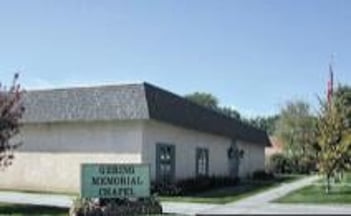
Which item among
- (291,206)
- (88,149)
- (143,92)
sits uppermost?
(143,92)

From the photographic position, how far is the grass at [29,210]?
21953 mm

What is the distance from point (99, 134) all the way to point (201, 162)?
8.42 m

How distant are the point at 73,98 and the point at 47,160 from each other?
3.05 metres

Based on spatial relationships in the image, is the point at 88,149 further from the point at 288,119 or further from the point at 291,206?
the point at 288,119

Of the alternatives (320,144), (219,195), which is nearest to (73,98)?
(219,195)

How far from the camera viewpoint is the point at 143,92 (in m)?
30.8

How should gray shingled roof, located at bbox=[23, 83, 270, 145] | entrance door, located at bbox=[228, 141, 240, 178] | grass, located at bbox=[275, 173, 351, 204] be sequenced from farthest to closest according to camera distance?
entrance door, located at bbox=[228, 141, 240, 178] < gray shingled roof, located at bbox=[23, 83, 270, 145] < grass, located at bbox=[275, 173, 351, 204]

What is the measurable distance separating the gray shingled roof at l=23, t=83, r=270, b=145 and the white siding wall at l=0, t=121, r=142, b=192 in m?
0.58

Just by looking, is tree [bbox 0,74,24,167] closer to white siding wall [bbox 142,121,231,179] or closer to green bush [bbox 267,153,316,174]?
white siding wall [bbox 142,121,231,179]

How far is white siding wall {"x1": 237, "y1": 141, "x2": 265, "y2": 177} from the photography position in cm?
4941

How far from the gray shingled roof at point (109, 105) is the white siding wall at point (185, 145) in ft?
1.87

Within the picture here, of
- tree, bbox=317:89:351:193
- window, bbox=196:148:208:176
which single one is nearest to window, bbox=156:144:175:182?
window, bbox=196:148:208:176

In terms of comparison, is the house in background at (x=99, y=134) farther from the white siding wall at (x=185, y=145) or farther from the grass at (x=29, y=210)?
the grass at (x=29, y=210)

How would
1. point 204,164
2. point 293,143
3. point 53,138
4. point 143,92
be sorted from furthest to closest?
point 293,143 → point 204,164 → point 53,138 → point 143,92
